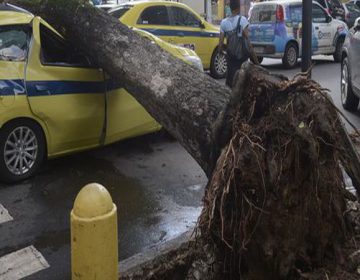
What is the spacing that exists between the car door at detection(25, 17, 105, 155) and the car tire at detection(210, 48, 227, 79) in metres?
6.62

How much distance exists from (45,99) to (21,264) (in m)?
2.07

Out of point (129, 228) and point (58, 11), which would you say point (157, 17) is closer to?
point (58, 11)

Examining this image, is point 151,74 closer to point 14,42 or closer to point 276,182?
point 14,42

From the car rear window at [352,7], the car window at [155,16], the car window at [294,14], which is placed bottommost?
the car rear window at [352,7]

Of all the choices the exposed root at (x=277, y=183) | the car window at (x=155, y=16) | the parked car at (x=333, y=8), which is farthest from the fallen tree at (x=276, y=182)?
the parked car at (x=333, y=8)

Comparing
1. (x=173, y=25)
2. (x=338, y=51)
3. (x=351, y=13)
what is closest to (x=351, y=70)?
(x=173, y=25)

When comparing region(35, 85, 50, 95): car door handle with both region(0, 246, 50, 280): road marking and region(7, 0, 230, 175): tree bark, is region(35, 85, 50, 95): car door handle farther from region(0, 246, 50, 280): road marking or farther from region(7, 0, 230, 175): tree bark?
region(0, 246, 50, 280): road marking

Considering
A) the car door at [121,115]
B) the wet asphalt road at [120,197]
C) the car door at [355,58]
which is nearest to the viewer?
the wet asphalt road at [120,197]

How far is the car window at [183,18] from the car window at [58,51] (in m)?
5.88

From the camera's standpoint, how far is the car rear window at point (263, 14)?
47.8 ft

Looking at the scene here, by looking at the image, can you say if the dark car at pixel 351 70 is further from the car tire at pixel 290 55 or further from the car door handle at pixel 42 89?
the car tire at pixel 290 55

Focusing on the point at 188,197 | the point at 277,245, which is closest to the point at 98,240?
the point at 277,245

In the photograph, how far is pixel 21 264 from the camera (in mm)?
4082

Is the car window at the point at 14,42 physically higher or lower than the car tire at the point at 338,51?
higher
